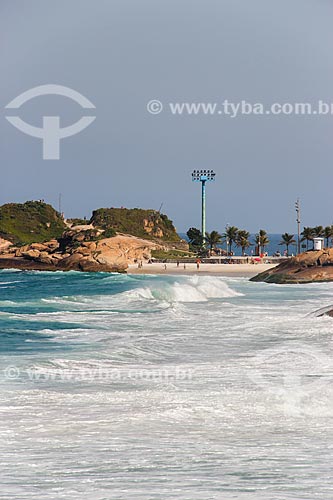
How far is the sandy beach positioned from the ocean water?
1812 inches

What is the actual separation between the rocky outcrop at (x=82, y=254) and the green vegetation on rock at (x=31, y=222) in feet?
77.3

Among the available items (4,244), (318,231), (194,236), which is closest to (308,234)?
(318,231)

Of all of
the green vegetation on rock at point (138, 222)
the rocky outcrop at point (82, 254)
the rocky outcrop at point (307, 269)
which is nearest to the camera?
the rocky outcrop at point (307, 269)

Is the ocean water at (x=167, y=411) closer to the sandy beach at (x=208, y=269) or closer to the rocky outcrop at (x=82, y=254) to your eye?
the sandy beach at (x=208, y=269)

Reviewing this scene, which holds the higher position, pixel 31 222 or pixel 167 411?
pixel 31 222

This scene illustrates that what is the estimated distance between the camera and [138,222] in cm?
12256

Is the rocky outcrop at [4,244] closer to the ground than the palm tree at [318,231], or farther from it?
closer to the ground

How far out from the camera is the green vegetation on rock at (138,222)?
11844cm

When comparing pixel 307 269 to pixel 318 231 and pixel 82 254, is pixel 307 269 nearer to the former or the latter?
pixel 82 254

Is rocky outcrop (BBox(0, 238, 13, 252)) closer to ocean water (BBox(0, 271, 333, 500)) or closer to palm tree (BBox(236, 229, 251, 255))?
palm tree (BBox(236, 229, 251, 255))

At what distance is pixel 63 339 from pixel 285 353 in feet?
23.7

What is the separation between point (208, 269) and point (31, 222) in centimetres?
5206

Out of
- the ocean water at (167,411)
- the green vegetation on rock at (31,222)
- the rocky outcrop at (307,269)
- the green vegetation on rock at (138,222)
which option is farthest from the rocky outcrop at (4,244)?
the ocean water at (167,411)

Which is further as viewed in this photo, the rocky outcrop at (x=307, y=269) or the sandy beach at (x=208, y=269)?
the sandy beach at (x=208, y=269)
